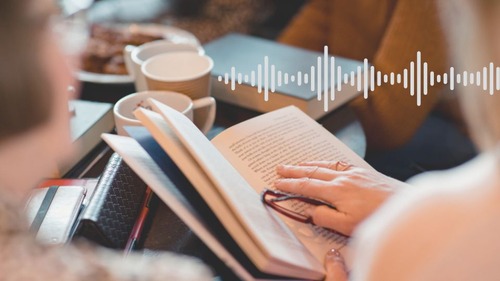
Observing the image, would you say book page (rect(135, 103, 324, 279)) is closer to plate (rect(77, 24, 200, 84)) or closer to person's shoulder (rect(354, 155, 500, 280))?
person's shoulder (rect(354, 155, 500, 280))

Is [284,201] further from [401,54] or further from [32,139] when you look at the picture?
[401,54]

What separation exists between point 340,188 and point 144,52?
1.75 ft

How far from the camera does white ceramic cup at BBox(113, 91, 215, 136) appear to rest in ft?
3.16

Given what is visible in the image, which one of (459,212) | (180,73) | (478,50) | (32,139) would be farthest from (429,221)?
(180,73)

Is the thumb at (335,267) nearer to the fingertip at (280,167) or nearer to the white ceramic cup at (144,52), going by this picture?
the fingertip at (280,167)

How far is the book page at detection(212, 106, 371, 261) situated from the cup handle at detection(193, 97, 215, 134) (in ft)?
0.33

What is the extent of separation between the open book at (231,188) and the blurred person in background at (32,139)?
0.27 ft

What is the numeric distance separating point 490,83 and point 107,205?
0.48 metres

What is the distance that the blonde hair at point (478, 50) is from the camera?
0.51 m

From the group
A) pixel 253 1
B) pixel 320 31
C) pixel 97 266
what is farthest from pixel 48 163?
A: pixel 253 1

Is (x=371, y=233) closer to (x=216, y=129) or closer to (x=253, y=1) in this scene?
(x=216, y=129)

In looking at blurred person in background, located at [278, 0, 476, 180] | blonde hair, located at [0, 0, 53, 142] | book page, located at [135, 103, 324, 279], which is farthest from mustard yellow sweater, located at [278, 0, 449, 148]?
blonde hair, located at [0, 0, 53, 142]

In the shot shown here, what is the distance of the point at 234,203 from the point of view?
0.69 metres

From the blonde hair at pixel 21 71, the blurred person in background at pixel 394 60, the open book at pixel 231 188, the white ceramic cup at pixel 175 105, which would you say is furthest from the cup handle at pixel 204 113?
the blonde hair at pixel 21 71
